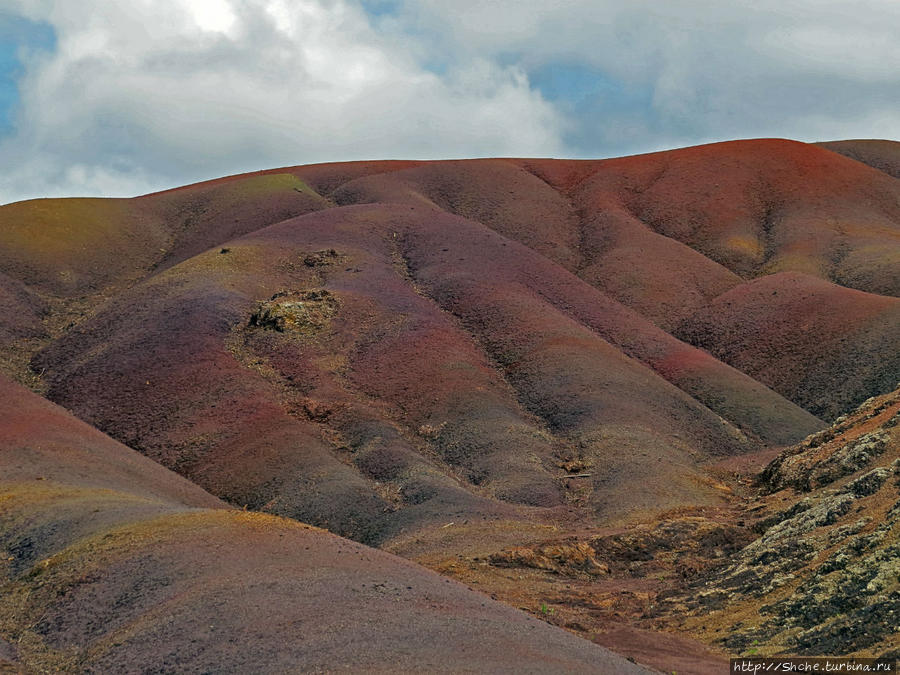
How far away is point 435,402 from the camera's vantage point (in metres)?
59.1

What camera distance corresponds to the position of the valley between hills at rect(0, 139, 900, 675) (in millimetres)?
22609

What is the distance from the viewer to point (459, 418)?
57594 mm

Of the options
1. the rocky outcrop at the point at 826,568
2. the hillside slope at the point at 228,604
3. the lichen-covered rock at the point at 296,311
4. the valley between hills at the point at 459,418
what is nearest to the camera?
the hillside slope at the point at 228,604

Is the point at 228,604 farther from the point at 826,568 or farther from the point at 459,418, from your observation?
the point at 459,418

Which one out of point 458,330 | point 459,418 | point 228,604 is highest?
point 458,330

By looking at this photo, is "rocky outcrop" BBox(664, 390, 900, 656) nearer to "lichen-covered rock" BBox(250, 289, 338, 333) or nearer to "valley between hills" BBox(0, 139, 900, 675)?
"valley between hills" BBox(0, 139, 900, 675)

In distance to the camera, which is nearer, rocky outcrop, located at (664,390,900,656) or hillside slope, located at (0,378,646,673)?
hillside slope, located at (0,378,646,673)

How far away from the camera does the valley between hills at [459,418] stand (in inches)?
890

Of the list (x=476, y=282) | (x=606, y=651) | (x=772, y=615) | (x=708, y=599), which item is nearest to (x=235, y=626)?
(x=606, y=651)

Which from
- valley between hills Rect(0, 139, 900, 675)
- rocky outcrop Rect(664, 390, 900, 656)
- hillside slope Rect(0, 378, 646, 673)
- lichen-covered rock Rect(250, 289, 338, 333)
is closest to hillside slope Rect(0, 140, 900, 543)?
lichen-covered rock Rect(250, 289, 338, 333)

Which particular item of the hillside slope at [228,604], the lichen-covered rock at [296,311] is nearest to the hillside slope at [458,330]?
the lichen-covered rock at [296,311]

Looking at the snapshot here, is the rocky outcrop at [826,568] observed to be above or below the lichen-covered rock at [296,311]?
below

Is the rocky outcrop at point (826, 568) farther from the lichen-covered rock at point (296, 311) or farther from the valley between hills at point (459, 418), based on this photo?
the lichen-covered rock at point (296, 311)

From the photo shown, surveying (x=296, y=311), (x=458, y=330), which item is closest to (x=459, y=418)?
(x=458, y=330)
